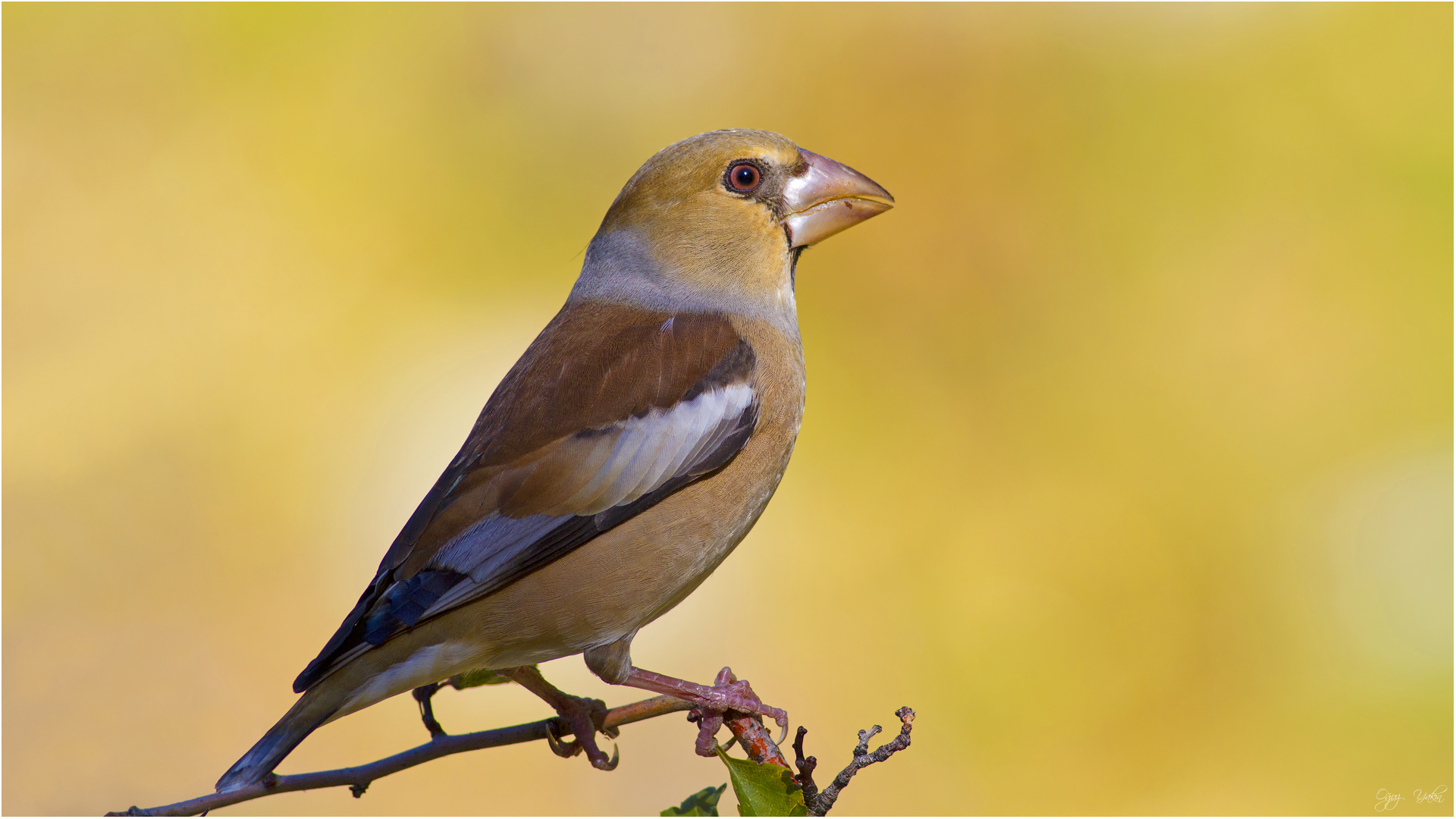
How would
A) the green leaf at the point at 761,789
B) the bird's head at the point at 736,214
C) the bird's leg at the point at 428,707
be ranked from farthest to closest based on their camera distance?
1. the bird's head at the point at 736,214
2. the bird's leg at the point at 428,707
3. the green leaf at the point at 761,789

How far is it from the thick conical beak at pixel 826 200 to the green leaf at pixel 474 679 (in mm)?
1568

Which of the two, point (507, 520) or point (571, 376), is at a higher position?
point (571, 376)

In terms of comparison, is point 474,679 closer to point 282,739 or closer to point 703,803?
point 282,739

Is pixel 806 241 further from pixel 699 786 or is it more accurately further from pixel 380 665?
pixel 699 786

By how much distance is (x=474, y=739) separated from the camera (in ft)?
8.29

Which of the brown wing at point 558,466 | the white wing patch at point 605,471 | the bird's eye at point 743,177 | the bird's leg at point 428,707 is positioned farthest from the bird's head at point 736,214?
the bird's leg at point 428,707

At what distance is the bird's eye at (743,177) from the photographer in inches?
135

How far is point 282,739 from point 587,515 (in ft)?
2.96

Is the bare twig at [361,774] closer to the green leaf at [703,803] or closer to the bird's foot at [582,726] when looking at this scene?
the green leaf at [703,803]

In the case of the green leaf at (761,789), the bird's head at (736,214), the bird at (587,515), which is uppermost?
the bird's head at (736,214)

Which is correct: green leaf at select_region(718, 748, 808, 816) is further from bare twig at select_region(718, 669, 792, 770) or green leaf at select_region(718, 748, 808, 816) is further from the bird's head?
the bird's head

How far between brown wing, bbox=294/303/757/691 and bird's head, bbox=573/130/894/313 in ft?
0.93

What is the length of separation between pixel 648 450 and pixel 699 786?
3.84 m

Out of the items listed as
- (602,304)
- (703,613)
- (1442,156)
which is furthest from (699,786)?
(1442,156)
